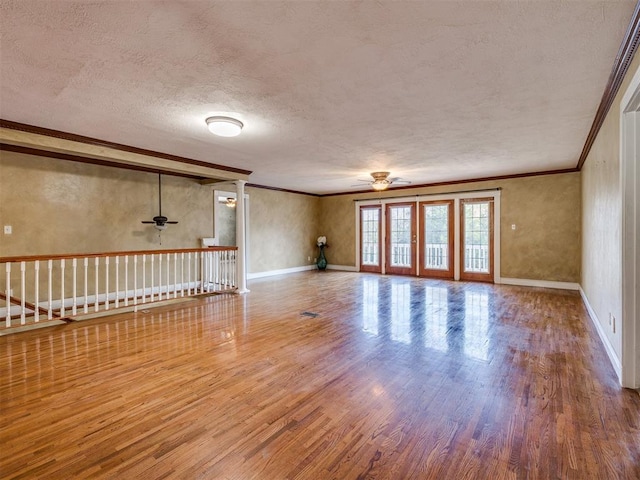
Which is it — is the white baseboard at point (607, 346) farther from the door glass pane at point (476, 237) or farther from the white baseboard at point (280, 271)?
the white baseboard at point (280, 271)

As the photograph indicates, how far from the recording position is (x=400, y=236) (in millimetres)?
8977

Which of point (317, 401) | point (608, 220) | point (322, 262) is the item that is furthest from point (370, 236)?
point (317, 401)

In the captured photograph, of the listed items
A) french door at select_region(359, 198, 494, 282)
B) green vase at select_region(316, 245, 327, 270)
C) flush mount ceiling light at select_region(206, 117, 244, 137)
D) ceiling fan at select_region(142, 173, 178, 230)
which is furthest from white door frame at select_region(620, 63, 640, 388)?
green vase at select_region(316, 245, 327, 270)

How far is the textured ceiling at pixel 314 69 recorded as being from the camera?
1868 millimetres

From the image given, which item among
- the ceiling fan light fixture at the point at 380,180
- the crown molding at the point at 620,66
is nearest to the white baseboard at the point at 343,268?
the ceiling fan light fixture at the point at 380,180

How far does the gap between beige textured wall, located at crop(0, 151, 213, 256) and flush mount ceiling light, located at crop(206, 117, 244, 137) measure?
352 cm

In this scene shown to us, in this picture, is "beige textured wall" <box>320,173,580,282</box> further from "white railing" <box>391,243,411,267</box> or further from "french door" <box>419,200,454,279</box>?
"white railing" <box>391,243,411,267</box>

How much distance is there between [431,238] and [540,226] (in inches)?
94.3

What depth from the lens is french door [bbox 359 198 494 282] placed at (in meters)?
7.69

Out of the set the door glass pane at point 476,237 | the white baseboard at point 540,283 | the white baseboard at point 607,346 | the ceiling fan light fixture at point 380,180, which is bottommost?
the white baseboard at point 607,346

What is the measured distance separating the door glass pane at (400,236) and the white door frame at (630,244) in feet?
20.7

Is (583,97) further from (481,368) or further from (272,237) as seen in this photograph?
(272,237)

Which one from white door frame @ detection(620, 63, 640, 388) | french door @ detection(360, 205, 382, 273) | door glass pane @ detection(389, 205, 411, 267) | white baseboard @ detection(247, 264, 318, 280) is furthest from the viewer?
french door @ detection(360, 205, 382, 273)

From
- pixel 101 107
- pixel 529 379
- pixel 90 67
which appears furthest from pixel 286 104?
pixel 529 379
